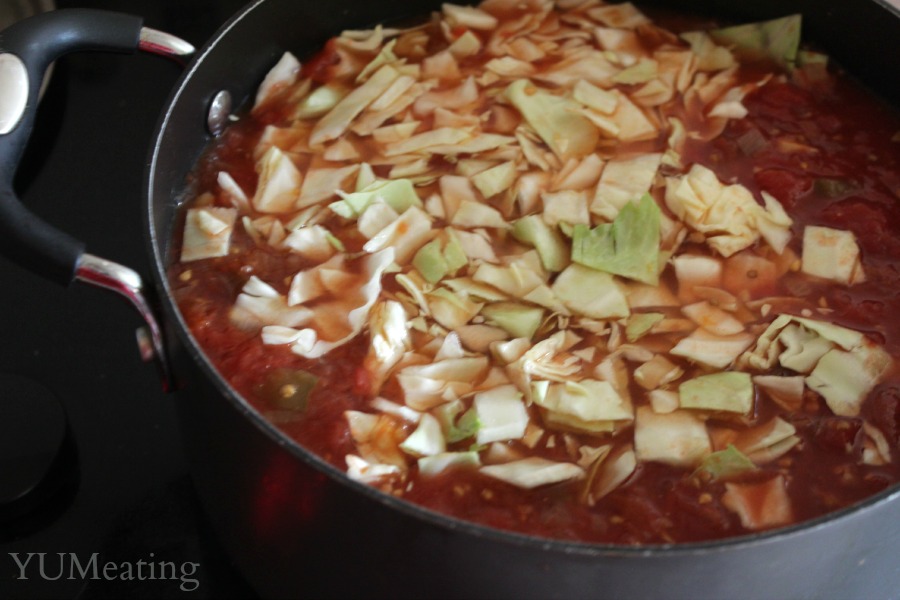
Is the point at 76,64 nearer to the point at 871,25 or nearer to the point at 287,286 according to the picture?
the point at 287,286

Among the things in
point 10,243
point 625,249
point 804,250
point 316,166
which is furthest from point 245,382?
point 804,250

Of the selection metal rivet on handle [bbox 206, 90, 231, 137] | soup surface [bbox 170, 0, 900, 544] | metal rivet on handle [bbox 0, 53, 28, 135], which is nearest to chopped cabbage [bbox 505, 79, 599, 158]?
soup surface [bbox 170, 0, 900, 544]

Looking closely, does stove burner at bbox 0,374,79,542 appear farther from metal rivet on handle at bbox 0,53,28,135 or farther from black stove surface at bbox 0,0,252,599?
metal rivet on handle at bbox 0,53,28,135

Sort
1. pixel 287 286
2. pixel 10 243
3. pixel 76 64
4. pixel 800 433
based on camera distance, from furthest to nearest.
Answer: pixel 76 64, pixel 287 286, pixel 800 433, pixel 10 243

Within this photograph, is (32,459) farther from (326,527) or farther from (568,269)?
(568,269)

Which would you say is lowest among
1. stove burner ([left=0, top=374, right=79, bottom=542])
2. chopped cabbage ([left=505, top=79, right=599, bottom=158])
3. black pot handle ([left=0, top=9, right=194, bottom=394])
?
stove burner ([left=0, top=374, right=79, bottom=542])
